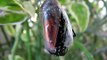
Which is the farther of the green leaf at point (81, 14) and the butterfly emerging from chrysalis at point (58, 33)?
the green leaf at point (81, 14)

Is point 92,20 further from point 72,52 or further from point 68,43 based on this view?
point 68,43

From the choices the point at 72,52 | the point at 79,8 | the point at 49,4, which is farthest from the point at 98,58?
the point at 49,4

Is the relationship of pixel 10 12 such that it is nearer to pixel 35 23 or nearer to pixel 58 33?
pixel 35 23

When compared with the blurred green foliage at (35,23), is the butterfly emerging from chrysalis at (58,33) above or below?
above

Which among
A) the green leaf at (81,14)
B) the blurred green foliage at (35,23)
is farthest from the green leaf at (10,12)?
the green leaf at (81,14)

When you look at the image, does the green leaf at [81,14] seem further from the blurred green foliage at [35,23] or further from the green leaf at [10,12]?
the green leaf at [10,12]

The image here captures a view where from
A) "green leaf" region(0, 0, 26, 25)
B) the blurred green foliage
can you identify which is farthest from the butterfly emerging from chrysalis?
"green leaf" region(0, 0, 26, 25)
